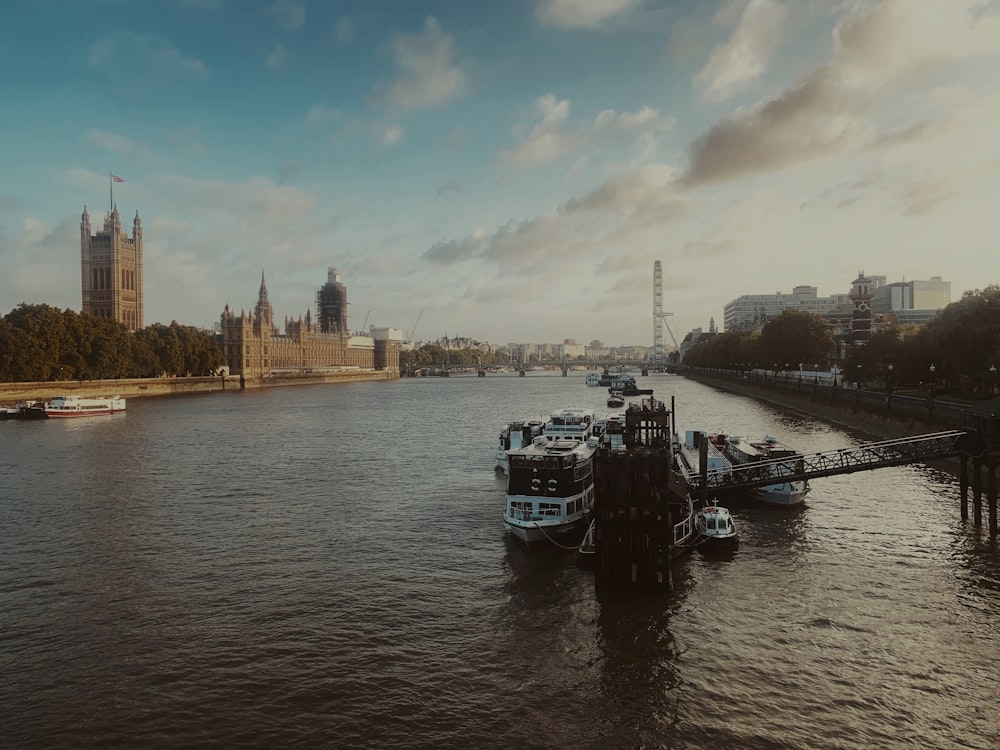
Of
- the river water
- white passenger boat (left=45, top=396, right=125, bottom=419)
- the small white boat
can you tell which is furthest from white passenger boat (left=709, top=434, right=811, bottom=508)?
white passenger boat (left=45, top=396, right=125, bottom=419)

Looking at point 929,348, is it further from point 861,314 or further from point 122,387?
point 122,387

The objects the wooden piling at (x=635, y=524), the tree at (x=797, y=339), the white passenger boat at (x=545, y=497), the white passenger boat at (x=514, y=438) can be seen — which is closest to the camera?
the wooden piling at (x=635, y=524)

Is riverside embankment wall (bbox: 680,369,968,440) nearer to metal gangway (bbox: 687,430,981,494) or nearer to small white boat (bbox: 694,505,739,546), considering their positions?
metal gangway (bbox: 687,430,981,494)

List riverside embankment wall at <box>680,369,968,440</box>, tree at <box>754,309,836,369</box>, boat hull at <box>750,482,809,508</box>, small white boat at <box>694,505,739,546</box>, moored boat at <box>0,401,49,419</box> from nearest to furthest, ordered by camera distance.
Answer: small white boat at <box>694,505,739,546</box>
boat hull at <box>750,482,809,508</box>
riverside embankment wall at <box>680,369,968,440</box>
moored boat at <box>0,401,49,419</box>
tree at <box>754,309,836,369</box>

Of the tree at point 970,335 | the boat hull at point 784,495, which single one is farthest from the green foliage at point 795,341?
the boat hull at point 784,495

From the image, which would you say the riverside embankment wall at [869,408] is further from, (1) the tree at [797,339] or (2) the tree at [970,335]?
(1) the tree at [797,339]

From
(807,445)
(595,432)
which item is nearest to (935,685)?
(595,432)
